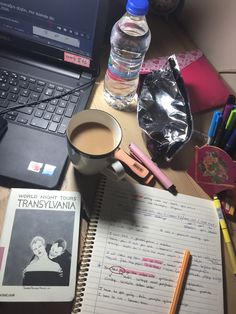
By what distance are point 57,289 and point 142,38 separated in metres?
0.56

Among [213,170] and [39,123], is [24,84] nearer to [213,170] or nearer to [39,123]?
[39,123]

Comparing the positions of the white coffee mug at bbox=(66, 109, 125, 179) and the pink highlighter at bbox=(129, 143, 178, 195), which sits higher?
the white coffee mug at bbox=(66, 109, 125, 179)

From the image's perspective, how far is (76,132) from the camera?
0.65 meters

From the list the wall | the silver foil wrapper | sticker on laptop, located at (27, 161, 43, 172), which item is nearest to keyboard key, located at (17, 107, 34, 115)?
sticker on laptop, located at (27, 161, 43, 172)

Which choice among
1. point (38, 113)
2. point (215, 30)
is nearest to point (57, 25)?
point (38, 113)

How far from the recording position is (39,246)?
1.93 ft

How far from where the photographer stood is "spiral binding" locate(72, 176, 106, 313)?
56 cm

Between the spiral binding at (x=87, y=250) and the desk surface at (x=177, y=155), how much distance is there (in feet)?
0.05

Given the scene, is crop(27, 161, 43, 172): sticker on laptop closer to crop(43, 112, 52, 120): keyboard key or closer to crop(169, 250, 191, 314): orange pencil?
crop(43, 112, 52, 120): keyboard key

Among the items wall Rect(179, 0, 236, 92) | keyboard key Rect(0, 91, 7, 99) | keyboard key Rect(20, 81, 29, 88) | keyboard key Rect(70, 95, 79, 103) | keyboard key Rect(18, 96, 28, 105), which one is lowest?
keyboard key Rect(18, 96, 28, 105)

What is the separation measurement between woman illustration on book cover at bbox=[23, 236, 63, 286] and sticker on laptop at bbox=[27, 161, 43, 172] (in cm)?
14

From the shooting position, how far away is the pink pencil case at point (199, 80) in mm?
845

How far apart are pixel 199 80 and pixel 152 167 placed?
11.8 inches

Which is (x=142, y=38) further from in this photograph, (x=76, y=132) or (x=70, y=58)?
(x=76, y=132)
